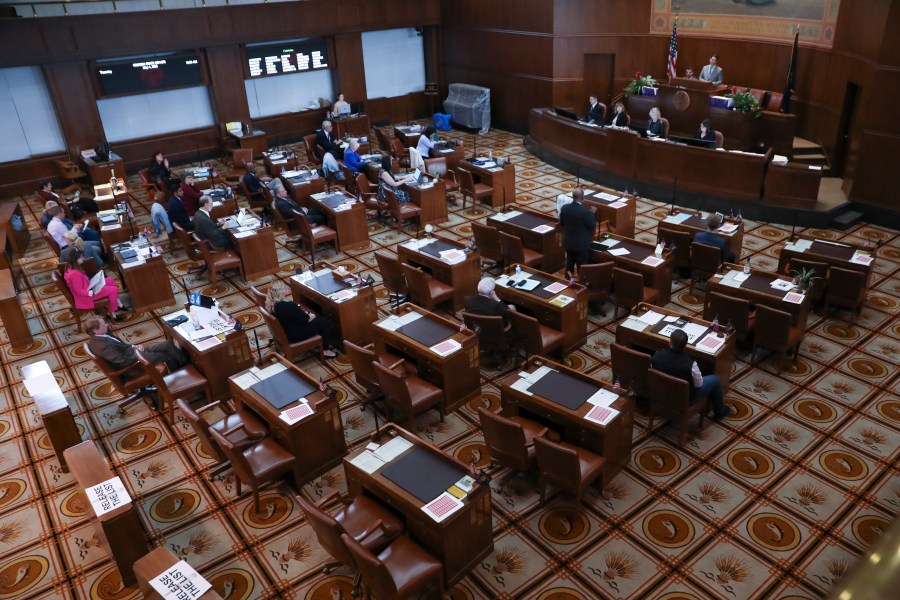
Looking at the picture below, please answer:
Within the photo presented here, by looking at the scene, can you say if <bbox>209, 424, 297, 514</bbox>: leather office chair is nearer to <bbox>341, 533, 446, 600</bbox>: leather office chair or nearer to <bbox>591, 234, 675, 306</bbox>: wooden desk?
<bbox>341, 533, 446, 600</bbox>: leather office chair

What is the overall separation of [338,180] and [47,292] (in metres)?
5.72

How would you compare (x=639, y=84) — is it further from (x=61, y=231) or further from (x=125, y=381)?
(x=125, y=381)

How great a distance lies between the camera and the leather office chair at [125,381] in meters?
6.94

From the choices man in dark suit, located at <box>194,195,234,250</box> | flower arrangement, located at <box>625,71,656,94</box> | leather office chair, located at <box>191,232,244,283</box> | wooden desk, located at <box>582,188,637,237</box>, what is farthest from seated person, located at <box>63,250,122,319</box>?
flower arrangement, located at <box>625,71,656,94</box>

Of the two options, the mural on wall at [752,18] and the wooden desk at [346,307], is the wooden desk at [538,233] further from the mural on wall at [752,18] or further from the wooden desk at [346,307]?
the mural on wall at [752,18]

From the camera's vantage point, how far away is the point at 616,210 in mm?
10094

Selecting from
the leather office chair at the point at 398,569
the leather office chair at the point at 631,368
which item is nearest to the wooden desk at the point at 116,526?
the leather office chair at the point at 398,569

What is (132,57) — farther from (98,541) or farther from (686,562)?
(686,562)

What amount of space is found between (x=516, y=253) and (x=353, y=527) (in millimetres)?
4979

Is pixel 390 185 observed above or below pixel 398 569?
above

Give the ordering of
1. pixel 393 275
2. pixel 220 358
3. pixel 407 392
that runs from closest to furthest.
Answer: pixel 407 392
pixel 220 358
pixel 393 275

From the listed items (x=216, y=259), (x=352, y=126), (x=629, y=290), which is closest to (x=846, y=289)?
(x=629, y=290)

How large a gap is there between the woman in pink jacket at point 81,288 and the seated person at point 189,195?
8.01 ft

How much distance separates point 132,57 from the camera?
15289 mm
